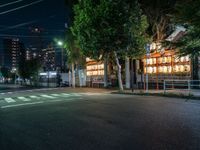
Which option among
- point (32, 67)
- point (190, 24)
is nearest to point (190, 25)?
point (190, 24)

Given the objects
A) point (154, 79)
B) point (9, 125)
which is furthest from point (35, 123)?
point (154, 79)

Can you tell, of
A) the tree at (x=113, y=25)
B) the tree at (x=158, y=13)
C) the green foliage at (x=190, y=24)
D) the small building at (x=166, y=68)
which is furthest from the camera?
the tree at (x=158, y=13)

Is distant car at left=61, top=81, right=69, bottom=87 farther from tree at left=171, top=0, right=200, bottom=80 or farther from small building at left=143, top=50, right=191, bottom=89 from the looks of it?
tree at left=171, top=0, right=200, bottom=80

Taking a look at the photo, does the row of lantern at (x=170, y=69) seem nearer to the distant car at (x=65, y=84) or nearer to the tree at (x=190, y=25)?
the tree at (x=190, y=25)

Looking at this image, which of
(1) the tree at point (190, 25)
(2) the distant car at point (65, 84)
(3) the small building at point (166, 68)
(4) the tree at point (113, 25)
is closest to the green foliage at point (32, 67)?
(2) the distant car at point (65, 84)

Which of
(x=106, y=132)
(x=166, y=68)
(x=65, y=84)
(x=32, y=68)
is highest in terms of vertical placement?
(x=32, y=68)

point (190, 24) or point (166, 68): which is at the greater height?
point (190, 24)

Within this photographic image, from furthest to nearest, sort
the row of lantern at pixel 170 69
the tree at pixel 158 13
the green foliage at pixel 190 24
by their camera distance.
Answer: the tree at pixel 158 13
the row of lantern at pixel 170 69
the green foliage at pixel 190 24

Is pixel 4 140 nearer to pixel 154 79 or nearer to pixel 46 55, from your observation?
pixel 154 79

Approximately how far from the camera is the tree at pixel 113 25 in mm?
23422

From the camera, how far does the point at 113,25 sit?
23.5 metres

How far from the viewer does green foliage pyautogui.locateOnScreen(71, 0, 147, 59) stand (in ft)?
76.8

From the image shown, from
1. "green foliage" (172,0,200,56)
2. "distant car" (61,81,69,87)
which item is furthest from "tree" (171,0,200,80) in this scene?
"distant car" (61,81,69,87)

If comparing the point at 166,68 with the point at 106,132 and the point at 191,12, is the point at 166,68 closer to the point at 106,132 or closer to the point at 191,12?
the point at 191,12
